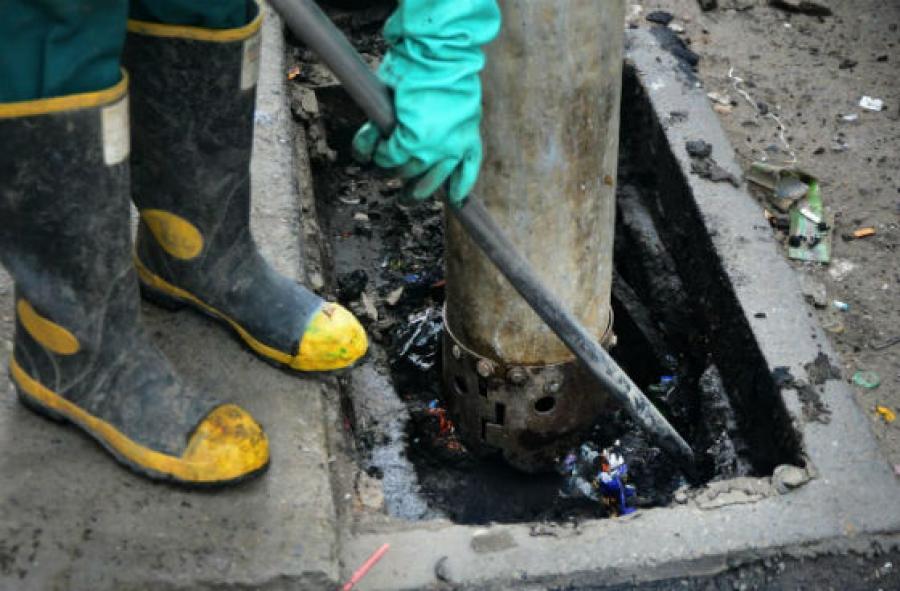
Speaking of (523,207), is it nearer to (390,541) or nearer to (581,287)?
(581,287)

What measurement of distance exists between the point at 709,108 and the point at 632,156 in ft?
1.11

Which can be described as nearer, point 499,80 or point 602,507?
point 499,80

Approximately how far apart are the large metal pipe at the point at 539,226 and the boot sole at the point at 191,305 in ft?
1.61

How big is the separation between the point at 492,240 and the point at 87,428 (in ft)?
2.93

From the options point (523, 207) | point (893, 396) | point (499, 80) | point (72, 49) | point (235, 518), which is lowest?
point (893, 396)

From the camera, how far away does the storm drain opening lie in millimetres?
2750

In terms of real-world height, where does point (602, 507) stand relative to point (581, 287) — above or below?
below

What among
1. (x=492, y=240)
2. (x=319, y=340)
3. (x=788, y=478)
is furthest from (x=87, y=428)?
(x=788, y=478)

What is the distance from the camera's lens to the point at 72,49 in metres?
1.73

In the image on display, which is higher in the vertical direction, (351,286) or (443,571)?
(443,571)

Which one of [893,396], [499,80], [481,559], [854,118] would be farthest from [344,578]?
[854,118]

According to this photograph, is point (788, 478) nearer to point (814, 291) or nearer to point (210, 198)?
point (814, 291)

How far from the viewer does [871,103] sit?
380 cm

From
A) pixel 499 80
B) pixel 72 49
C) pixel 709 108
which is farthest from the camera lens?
pixel 709 108
